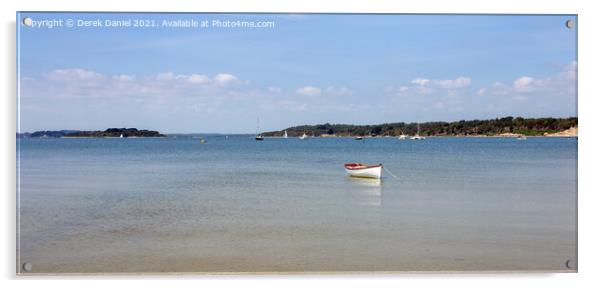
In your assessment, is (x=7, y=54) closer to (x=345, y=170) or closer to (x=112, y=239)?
(x=112, y=239)

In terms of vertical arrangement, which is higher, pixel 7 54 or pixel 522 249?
pixel 7 54

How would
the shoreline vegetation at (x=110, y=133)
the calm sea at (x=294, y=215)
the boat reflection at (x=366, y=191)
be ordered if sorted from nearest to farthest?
the calm sea at (x=294, y=215)
the shoreline vegetation at (x=110, y=133)
the boat reflection at (x=366, y=191)

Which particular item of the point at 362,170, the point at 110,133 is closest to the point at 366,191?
the point at 362,170

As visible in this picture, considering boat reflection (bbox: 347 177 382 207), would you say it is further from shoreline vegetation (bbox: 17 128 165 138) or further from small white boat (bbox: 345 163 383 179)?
shoreline vegetation (bbox: 17 128 165 138)

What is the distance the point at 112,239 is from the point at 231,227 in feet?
3.47

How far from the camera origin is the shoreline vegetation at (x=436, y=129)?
5512 mm

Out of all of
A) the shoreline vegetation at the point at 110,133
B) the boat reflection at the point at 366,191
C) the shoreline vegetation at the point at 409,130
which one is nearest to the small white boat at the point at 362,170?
the boat reflection at the point at 366,191

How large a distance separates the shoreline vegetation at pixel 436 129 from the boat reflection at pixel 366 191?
545 millimetres

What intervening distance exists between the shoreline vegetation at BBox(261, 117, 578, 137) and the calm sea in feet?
0.51

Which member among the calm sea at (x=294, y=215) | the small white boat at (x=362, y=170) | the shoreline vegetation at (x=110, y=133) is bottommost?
the calm sea at (x=294, y=215)

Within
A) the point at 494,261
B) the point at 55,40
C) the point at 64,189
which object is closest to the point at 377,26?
the point at 494,261

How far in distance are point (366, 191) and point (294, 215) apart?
1042 millimetres

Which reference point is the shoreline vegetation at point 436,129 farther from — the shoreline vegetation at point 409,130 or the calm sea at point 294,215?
the calm sea at point 294,215
